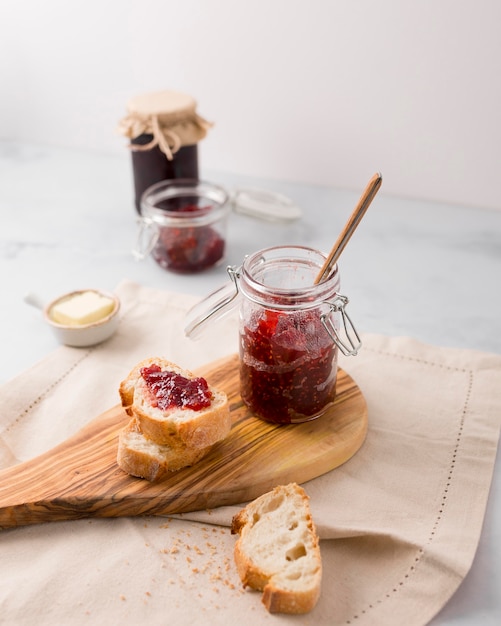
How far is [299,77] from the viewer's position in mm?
2898

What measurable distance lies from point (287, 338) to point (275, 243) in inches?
43.3

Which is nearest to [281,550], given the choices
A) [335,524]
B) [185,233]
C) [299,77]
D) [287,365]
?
[335,524]

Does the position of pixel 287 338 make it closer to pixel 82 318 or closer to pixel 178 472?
pixel 178 472

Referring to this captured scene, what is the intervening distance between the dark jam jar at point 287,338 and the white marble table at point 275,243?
0.53 meters

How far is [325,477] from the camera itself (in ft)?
5.64

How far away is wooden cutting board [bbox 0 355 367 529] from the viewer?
1.59 meters

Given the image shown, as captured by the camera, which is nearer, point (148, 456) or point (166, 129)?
point (148, 456)

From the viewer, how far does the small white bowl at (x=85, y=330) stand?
6.94ft

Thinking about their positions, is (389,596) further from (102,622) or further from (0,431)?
(0,431)

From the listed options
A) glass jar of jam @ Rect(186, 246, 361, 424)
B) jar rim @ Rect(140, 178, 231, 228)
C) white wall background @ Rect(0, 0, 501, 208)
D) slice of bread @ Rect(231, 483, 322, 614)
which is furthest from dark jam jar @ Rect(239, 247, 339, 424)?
white wall background @ Rect(0, 0, 501, 208)

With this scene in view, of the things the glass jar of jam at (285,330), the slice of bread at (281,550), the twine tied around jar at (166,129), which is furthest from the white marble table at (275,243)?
the slice of bread at (281,550)

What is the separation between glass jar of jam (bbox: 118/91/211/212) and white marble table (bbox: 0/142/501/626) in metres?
0.26

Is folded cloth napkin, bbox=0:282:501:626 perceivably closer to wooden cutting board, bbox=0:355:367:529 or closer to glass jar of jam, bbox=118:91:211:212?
wooden cutting board, bbox=0:355:367:529

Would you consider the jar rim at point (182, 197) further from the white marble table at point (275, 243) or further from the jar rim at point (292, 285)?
the jar rim at point (292, 285)
